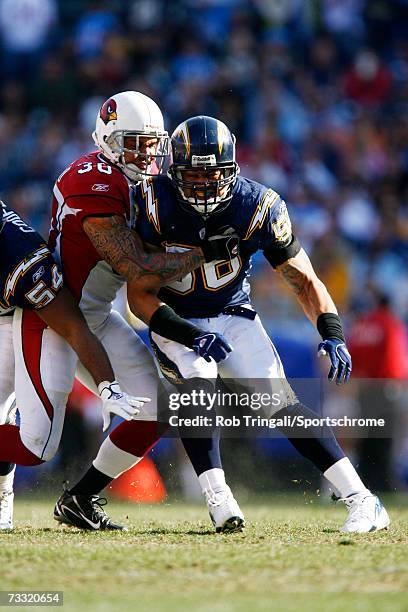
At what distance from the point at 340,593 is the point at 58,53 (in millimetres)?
9609

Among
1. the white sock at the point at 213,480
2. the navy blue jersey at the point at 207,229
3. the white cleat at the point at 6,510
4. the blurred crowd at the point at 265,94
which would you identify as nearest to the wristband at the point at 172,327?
the navy blue jersey at the point at 207,229

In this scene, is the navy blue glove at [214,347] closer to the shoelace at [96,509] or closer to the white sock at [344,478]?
the white sock at [344,478]

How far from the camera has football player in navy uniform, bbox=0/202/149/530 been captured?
4.77m

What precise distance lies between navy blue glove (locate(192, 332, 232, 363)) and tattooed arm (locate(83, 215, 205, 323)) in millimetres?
330

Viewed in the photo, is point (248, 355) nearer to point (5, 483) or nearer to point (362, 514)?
point (362, 514)

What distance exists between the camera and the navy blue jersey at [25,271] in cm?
479

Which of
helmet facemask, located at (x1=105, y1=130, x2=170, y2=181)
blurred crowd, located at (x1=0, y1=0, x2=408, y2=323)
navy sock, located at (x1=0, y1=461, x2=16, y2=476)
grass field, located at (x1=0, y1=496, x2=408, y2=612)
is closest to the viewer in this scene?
grass field, located at (x1=0, y1=496, x2=408, y2=612)

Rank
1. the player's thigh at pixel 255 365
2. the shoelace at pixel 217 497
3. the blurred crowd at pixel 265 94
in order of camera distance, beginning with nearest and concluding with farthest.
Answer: the shoelace at pixel 217 497
the player's thigh at pixel 255 365
the blurred crowd at pixel 265 94

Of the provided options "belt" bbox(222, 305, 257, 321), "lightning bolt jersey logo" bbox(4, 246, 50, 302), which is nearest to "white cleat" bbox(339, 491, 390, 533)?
"belt" bbox(222, 305, 257, 321)

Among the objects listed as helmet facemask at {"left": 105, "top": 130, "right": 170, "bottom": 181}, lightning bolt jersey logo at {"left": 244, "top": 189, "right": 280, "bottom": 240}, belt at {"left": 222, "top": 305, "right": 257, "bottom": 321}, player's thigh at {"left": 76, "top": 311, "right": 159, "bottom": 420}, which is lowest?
player's thigh at {"left": 76, "top": 311, "right": 159, "bottom": 420}

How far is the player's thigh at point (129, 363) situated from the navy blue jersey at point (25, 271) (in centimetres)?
43

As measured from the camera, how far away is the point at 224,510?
465cm

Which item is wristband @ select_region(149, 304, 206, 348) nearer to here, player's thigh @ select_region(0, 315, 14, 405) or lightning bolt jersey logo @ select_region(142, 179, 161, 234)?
lightning bolt jersey logo @ select_region(142, 179, 161, 234)

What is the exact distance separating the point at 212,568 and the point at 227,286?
160cm
